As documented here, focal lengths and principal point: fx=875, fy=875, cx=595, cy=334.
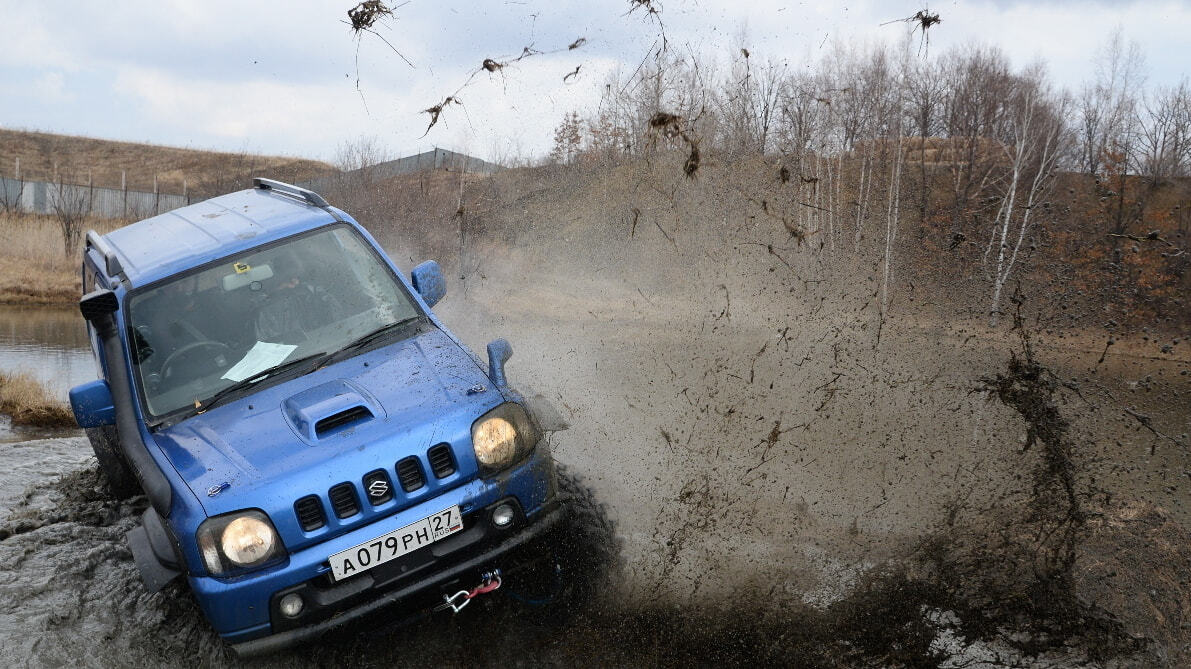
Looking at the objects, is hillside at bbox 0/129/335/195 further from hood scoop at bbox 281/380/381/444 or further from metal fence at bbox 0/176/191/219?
hood scoop at bbox 281/380/381/444

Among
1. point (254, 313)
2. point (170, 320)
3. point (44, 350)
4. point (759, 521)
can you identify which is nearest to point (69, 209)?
point (44, 350)

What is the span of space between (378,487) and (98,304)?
1.98 metres

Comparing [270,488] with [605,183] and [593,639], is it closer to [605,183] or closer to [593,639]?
[593,639]

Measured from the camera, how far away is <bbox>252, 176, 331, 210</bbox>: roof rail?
18.2 feet

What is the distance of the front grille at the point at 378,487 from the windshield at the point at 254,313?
114 cm

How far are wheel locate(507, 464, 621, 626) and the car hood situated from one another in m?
0.74

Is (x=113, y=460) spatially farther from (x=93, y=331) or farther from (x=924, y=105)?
(x=924, y=105)

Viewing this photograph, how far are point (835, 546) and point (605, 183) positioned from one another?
403 inches

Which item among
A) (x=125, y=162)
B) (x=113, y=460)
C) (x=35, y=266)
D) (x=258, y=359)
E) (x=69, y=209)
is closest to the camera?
(x=258, y=359)

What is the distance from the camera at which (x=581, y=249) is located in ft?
56.4

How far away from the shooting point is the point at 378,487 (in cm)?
362

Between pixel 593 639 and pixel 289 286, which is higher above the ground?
pixel 289 286

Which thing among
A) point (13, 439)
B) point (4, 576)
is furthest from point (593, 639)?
point (13, 439)

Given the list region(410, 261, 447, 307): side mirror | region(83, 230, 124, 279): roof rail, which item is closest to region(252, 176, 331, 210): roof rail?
region(410, 261, 447, 307): side mirror
